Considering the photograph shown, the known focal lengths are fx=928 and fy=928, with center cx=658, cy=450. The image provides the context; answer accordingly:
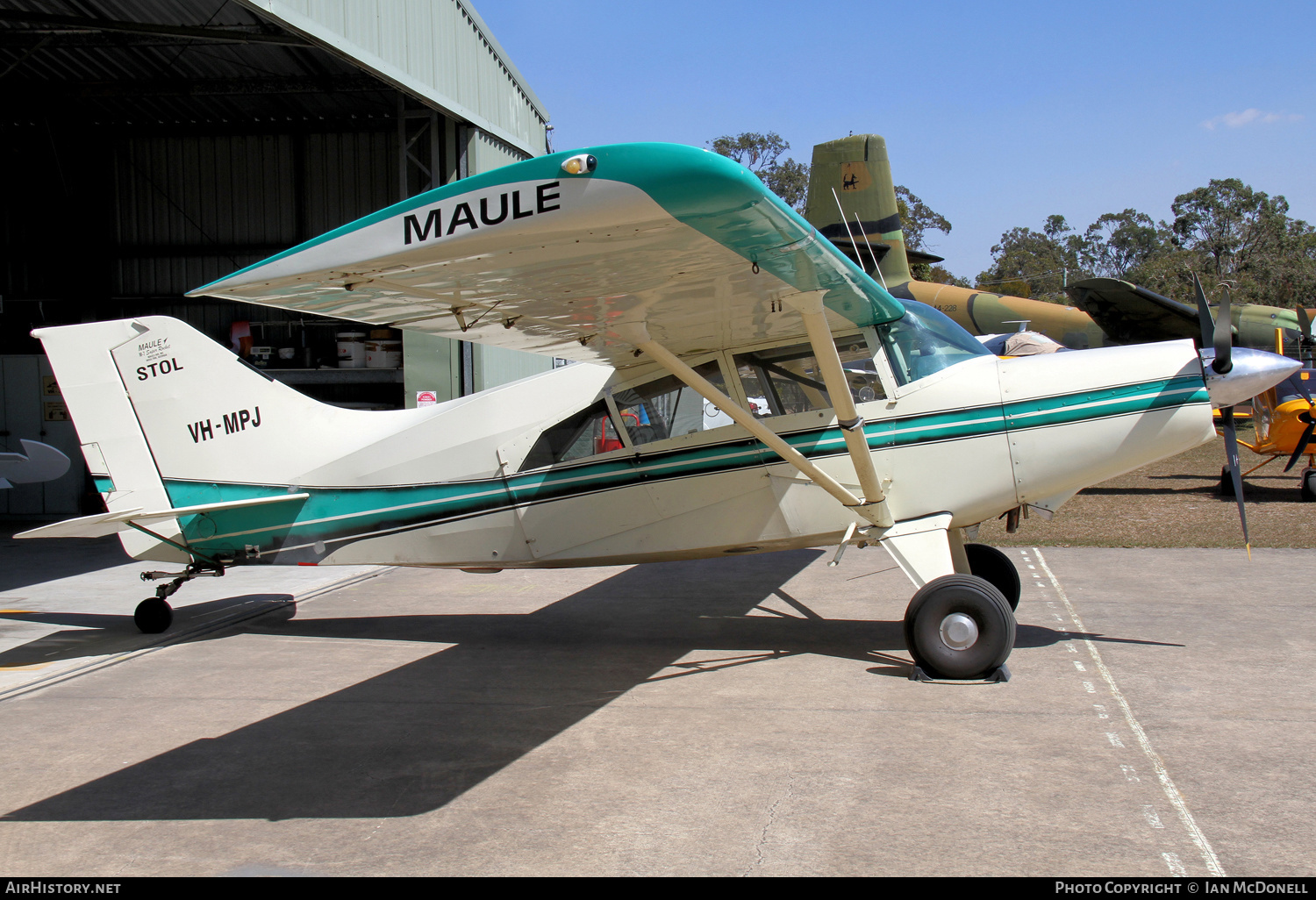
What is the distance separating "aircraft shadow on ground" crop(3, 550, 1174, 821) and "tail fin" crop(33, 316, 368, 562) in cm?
133

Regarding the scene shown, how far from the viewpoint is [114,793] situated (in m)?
4.16

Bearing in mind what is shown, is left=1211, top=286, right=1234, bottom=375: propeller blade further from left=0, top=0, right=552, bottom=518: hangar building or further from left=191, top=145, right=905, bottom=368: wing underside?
left=0, top=0, right=552, bottom=518: hangar building

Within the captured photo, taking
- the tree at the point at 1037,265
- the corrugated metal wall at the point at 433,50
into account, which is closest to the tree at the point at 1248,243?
the tree at the point at 1037,265

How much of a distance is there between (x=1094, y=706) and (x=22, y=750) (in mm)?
5661

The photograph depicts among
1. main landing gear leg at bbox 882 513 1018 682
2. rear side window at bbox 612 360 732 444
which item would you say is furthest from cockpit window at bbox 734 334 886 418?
main landing gear leg at bbox 882 513 1018 682

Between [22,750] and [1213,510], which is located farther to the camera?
[1213,510]

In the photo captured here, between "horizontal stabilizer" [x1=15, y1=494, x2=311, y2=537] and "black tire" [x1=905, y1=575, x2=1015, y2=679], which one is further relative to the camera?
→ "horizontal stabilizer" [x1=15, y1=494, x2=311, y2=537]

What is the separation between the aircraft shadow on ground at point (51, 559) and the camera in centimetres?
1005

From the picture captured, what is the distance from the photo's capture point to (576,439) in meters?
6.61

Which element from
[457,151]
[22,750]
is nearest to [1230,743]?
[22,750]

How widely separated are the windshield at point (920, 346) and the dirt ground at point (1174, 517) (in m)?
5.78

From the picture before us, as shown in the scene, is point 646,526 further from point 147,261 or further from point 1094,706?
point 147,261

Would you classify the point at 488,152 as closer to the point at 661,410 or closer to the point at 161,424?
the point at 161,424

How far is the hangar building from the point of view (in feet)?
44.2
